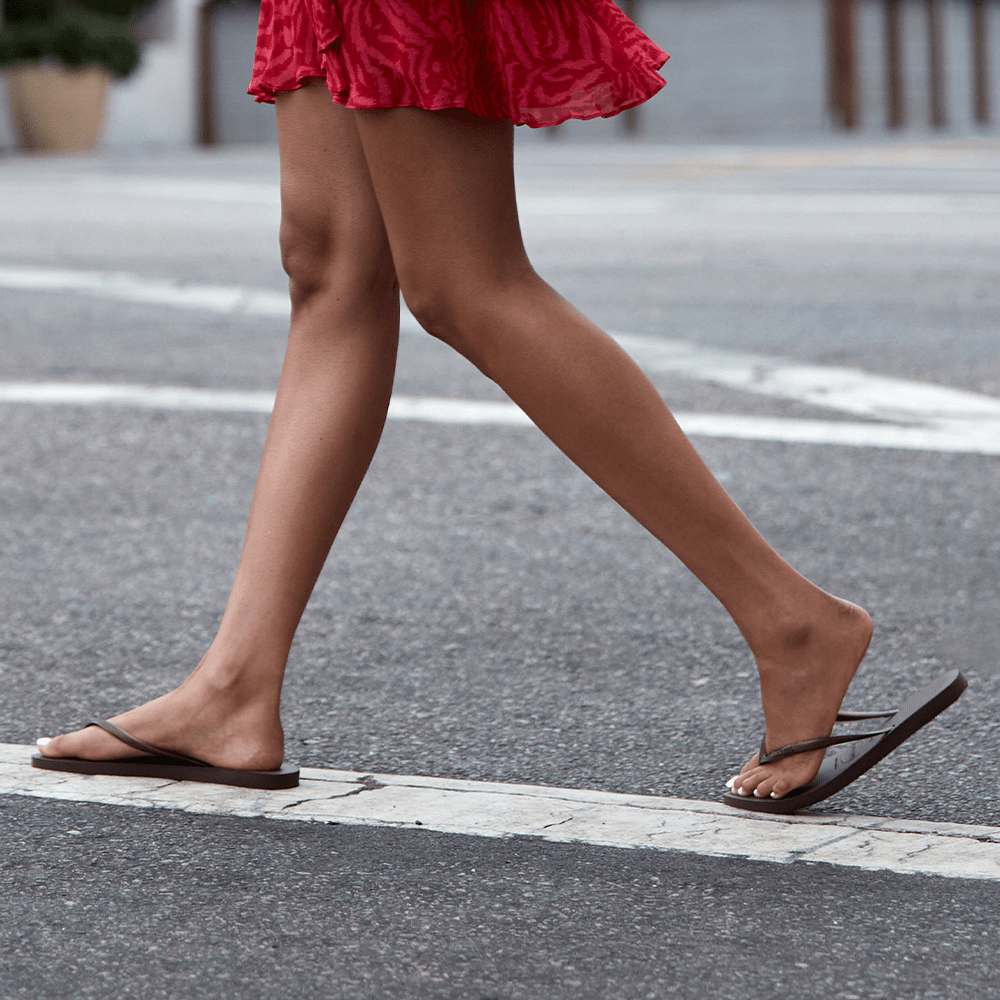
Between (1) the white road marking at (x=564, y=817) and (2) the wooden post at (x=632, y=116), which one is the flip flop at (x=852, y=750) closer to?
(1) the white road marking at (x=564, y=817)

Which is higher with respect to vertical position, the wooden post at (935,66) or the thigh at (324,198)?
the thigh at (324,198)

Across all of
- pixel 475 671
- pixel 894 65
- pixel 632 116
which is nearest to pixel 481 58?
pixel 475 671

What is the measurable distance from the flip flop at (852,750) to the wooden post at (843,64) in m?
27.0

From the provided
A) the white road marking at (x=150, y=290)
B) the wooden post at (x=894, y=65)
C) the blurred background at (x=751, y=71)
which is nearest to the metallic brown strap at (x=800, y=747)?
the white road marking at (x=150, y=290)

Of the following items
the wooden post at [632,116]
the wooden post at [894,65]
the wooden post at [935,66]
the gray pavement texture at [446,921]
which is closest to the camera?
the gray pavement texture at [446,921]

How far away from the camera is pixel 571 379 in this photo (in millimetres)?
2186

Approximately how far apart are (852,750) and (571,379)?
0.58 m

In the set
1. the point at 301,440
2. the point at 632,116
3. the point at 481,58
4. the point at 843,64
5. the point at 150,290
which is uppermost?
the point at 481,58

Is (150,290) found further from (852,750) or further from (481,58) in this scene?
(852,750)

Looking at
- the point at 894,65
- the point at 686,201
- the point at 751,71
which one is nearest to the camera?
the point at 686,201

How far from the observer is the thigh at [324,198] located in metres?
2.28

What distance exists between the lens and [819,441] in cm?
467

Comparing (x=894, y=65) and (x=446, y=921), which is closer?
(x=446, y=921)

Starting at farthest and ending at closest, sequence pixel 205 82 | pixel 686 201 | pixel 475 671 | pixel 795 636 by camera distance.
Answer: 1. pixel 205 82
2. pixel 686 201
3. pixel 475 671
4. pixel 795 636
